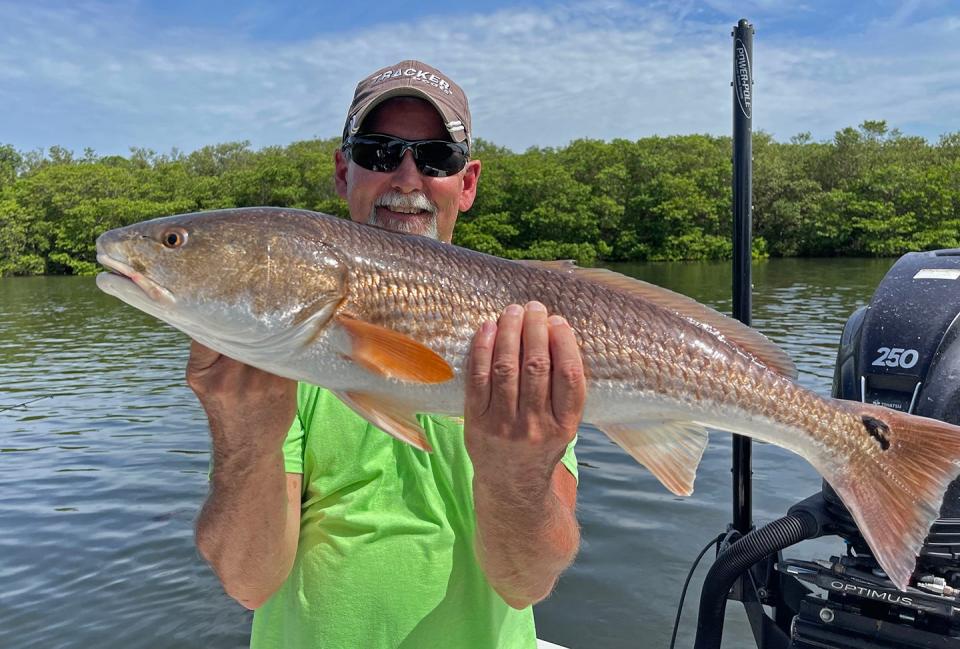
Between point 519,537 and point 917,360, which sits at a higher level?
point 917,360

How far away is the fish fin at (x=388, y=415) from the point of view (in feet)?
6.94

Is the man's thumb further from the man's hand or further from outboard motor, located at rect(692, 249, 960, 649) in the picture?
outboard motor, located at rect(692, 249, 960, 649)

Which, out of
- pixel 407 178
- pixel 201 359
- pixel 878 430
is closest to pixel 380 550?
pixel 201 359

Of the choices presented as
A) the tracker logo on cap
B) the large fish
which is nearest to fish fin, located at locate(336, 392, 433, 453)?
the large fish

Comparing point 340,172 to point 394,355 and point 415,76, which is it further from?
point 394,355

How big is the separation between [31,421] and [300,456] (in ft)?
45.3

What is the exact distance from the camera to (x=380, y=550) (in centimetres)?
245

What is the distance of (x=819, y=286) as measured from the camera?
3681 cm

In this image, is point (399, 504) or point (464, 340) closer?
point (464, 340)

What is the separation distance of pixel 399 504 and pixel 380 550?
0.17m

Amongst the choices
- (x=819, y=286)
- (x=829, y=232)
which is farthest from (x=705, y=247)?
(x=819, y=286)

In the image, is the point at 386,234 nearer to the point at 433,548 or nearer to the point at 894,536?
the point at 433,548

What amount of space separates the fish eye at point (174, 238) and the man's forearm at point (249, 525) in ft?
2.16

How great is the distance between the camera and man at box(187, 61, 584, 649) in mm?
2145
